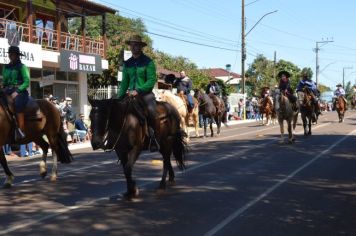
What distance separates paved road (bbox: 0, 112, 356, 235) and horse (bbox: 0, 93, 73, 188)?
1.25 feet

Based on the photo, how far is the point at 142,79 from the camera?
29.2 ft

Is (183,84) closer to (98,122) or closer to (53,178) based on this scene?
(53,178)

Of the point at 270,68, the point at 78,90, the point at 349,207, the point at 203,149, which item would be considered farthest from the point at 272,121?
the point at 270,68

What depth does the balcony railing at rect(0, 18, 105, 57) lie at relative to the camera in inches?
→ 997

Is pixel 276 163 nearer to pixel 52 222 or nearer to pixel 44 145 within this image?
pixel 44 145

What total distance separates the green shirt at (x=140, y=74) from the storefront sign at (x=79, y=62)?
1983 cm

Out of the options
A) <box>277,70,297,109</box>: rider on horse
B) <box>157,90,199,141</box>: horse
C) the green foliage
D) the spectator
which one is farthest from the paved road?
the green foliage

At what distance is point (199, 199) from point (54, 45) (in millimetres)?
23377

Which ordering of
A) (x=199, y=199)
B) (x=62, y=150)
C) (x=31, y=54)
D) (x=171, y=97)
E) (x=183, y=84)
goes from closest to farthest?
1. (x=199, y=199)
2. (x=62, y=150)
3. (x=171, y=97)
4. (x=183, y=84)
5. (x=31, y=54)

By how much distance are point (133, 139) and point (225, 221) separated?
2179mm

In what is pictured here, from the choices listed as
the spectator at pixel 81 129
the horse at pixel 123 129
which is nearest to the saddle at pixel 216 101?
the spectator at pixel 81 129

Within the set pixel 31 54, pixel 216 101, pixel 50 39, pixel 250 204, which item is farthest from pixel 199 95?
pixel 250 204

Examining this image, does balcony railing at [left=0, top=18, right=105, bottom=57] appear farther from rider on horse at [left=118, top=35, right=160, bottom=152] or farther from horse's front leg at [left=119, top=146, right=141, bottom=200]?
horse's front leg at [left=119, top=146, right=141, bottom=200]

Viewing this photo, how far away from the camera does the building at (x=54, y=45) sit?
1023 inches
